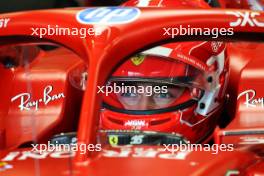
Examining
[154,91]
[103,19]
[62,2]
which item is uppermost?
[62,2]

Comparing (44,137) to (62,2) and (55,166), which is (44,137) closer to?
(55,166)

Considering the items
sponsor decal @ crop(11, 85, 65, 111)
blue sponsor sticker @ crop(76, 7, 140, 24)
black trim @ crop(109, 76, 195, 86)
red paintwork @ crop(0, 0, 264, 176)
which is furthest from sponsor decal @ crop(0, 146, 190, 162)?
sponsor decal @ crop(11, 85, 65, 111)

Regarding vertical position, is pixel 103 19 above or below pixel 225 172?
above

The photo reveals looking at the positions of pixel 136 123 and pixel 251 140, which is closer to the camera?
pixel 251 140

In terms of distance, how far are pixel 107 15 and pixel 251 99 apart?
76 centimetres

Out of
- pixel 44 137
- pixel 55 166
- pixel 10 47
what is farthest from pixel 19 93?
pixel 55 166

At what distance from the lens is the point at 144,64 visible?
1.70 metres

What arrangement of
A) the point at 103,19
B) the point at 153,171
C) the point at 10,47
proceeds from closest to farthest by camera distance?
the point at 153,171 → the point at 103,19 → the point at 10,47

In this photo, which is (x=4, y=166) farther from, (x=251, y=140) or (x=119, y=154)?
(x=251, y=140)

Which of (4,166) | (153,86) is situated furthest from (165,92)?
(4,166)

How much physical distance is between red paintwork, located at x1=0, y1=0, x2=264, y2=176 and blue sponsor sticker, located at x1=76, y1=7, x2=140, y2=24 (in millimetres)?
12

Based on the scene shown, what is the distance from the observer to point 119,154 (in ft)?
3.48

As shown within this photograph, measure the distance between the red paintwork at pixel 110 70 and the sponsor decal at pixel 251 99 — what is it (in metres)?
0.58

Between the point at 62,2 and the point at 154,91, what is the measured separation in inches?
72.0
